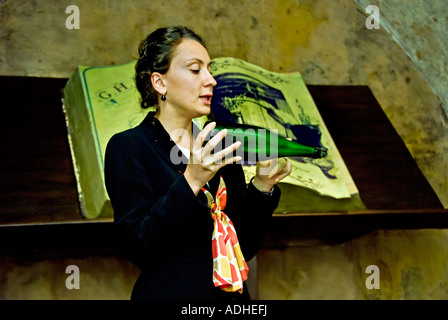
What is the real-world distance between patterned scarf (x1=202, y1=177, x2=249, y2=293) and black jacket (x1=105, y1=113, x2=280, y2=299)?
0.02m

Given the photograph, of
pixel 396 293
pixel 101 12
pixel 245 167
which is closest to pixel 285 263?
pixel 396 293

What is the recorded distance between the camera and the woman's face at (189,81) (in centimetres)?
108

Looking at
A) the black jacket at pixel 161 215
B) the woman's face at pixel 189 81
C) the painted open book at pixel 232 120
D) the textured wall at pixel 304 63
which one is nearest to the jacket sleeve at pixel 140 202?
the black jacket at pixel 161 215

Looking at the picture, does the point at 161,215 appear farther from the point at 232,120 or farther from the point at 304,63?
the point at 304,63

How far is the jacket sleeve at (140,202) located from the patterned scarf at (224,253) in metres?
0.05

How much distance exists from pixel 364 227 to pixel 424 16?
2.35 ft

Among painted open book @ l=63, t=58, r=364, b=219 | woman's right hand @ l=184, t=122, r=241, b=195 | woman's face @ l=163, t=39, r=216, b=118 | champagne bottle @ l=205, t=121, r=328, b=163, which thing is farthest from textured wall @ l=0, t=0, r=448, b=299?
woman's right hand @ l=184, t=122, r=241, b=195

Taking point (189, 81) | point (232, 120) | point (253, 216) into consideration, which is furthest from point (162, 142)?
point (232, 120)

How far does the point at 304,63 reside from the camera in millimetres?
2428

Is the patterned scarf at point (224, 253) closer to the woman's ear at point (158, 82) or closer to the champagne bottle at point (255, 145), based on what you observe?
the champagne bottle at point (255, 145)

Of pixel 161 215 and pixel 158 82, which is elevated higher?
pixel 158 82

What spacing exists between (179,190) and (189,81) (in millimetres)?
249

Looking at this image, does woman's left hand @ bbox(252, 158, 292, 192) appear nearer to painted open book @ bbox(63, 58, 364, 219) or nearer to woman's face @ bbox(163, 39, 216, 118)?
woman's face @ bbox(163, 39, 216, 118)

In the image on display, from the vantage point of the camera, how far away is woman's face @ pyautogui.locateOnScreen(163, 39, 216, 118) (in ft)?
3.53
